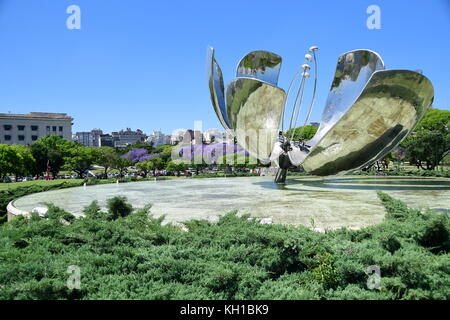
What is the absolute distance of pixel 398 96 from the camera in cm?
1226

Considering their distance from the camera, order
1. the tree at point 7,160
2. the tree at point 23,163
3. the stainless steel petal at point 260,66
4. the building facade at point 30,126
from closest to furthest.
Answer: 1. the stainless steel petal at point 260,66
2. the tree at point 7,160
3. the tree at point 23,163
4. the building facade at point 30,126

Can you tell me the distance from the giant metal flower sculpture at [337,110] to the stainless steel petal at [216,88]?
5 cm

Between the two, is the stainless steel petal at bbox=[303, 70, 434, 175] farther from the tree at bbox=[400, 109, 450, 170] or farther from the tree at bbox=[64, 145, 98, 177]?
the tree at bbox=[64, 145, 98, 177]

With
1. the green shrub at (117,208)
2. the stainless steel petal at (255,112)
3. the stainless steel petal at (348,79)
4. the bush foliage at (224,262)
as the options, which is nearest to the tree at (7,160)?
the stainless steel petal at (255,112)

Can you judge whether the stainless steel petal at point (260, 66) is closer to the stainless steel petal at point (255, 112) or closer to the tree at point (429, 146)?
the stainless steel petal at point (255, 112)

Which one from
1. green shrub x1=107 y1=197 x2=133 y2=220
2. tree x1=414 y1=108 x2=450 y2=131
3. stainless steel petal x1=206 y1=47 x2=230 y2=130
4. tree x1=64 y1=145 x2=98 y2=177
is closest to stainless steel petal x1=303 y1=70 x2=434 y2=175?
stainless steel petal x1=206 y1=47 x2=230 y2=130

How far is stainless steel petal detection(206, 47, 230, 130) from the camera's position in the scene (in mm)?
18094

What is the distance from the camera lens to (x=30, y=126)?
262ft

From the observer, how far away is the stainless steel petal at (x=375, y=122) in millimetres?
11906

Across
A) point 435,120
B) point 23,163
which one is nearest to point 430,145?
point 435,120

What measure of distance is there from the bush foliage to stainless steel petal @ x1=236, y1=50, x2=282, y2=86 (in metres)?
13.4

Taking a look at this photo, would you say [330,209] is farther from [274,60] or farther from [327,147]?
[274,60]

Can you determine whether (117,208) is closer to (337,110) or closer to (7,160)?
(337,110)
